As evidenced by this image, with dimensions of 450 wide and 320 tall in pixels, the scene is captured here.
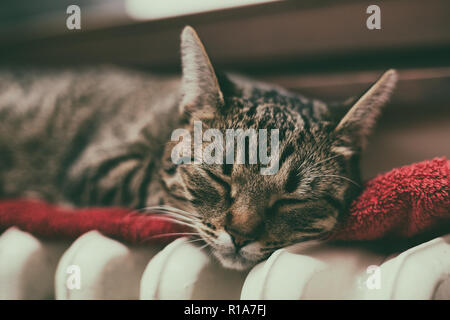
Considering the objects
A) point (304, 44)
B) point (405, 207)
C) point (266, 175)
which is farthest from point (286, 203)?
point (304, 44)

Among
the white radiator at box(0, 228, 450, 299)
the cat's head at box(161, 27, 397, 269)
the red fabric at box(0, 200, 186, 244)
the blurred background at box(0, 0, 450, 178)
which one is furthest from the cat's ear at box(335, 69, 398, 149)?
the red fabric at box(0, 200, 186, 244)

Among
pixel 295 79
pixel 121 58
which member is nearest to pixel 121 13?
pixel 121 58

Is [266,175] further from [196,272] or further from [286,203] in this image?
[196,272]

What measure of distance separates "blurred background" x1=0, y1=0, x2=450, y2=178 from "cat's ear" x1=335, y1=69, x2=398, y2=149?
11 cm

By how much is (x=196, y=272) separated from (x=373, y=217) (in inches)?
11.1

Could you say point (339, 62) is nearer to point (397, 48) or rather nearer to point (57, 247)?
point (397, 48)

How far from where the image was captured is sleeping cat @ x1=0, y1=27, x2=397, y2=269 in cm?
59

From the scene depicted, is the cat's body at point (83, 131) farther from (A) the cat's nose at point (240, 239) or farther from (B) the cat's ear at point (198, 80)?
(A) the cat's nose at point (240, 239)

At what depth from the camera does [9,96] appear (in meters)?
1.19

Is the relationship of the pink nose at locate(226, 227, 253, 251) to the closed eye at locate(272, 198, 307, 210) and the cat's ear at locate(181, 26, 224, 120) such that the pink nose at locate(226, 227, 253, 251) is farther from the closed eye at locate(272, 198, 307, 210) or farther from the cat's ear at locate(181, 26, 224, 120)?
the cat's ear at locate(181, 26, 224, 120)

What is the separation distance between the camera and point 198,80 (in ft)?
2.20

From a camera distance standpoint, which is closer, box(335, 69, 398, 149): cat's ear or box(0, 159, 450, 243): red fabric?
box(0, 159, 450, 243): red fabric

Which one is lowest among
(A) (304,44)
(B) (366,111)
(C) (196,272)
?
(C) (196,272)

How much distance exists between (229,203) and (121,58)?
84 cm
